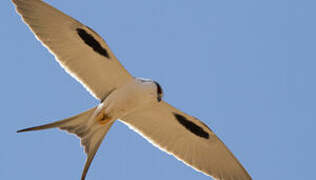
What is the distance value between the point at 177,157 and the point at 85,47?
2.75 m

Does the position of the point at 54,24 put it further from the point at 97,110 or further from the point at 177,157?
the point at 177,157

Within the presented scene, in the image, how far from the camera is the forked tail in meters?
10.2

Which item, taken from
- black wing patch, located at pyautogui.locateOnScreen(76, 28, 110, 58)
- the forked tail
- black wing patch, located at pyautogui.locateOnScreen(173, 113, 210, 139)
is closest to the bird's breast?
the forked tail

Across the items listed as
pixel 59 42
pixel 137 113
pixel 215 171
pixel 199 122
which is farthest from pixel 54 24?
pixel 215 171

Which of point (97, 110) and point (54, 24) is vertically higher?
point (54, 24)

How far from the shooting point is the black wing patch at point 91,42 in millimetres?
10656

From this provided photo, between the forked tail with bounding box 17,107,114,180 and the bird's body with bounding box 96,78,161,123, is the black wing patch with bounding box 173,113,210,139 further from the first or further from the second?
the forked tail with bounding box 17,107,114,180

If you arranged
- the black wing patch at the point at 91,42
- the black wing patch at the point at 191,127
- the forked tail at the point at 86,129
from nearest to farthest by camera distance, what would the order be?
the forked tail at the point at 86,129, the black wing patch at the point at 91,42, the black wing patch at the point at 191,127

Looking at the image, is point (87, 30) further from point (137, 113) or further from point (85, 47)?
point (137, 113)

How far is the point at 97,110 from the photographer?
10594mm

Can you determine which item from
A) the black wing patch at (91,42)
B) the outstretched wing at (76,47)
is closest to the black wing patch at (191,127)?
the outstretched wing at (76,47)

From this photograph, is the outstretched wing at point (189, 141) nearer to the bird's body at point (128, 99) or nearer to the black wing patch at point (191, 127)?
the black wing patch at point (191, 127)

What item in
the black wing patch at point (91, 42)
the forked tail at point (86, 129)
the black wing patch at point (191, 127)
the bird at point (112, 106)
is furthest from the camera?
the black wing patch at point (191, 127)

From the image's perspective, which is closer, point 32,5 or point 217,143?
point 32,5
